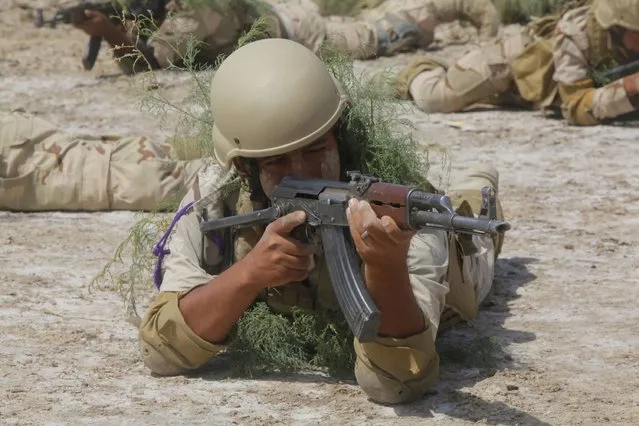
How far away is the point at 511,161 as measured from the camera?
7.49 metres

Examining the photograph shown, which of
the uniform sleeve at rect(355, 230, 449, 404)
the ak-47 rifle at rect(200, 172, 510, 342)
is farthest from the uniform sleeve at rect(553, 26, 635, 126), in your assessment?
the ak-47 rifle at rect(200, 172, 510, 342)

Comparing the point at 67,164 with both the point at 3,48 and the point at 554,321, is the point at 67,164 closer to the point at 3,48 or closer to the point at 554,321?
the point at 554,321

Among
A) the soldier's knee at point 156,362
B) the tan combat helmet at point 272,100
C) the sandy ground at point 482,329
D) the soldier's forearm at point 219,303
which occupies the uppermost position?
the tan combat helmet at point 272,100

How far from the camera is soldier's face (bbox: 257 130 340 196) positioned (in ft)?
12.5

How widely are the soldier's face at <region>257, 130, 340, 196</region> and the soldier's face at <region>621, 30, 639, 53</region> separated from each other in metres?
4.39

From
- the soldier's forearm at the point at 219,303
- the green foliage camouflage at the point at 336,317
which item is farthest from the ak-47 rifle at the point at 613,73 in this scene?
the soldier's forearm at the point at 219,303

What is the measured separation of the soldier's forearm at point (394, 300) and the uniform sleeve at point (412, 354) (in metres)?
0.03

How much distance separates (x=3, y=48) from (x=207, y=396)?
291 inches

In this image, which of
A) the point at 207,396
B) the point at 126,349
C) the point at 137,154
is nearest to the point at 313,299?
the point at 207,396

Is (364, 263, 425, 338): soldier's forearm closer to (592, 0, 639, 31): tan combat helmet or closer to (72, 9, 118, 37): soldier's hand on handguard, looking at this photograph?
(592, 0, 639, 31): tan combat helmet

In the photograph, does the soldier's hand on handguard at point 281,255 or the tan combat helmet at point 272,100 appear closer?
the soldier's hand on handguard at point 281,255

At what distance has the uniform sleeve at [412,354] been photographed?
3697mm

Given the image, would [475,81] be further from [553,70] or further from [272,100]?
[272,100]

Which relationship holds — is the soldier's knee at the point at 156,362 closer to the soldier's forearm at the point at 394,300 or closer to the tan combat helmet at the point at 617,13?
the soldier's forearm at the point at 394,300
